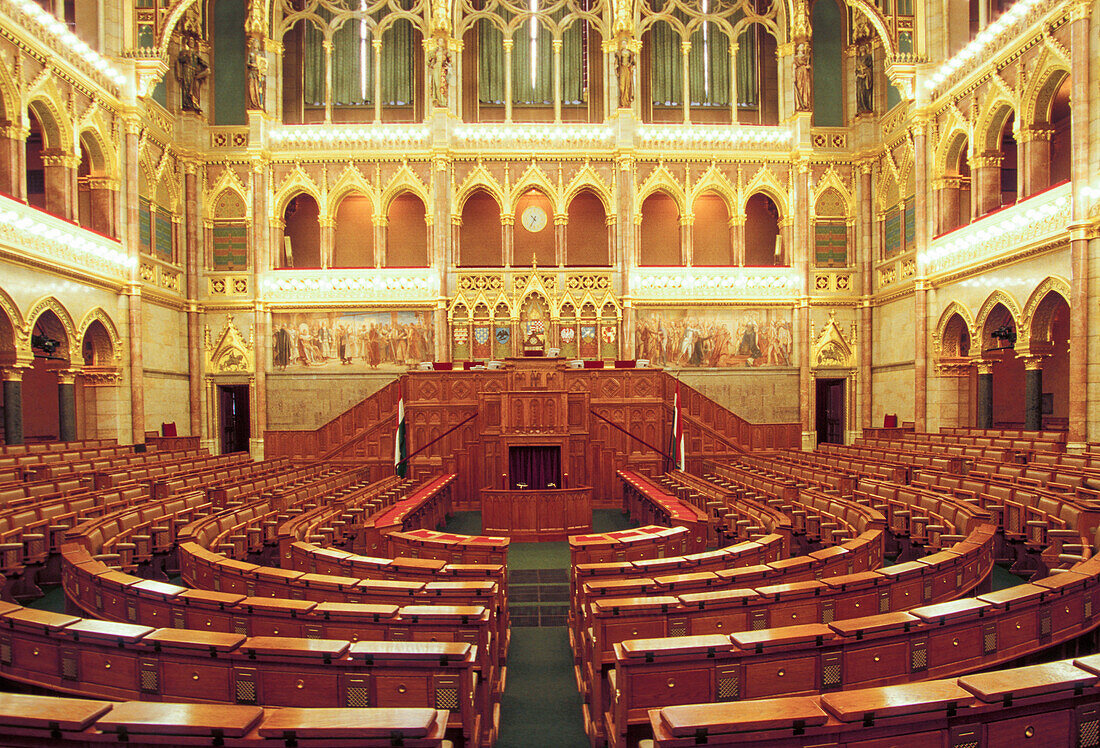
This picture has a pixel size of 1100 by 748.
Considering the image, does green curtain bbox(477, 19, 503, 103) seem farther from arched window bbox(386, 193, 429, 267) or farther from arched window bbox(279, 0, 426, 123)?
arched window bbox(386, 193, 429, 267)

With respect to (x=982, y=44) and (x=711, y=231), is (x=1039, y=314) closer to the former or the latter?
(x=982, y=44)

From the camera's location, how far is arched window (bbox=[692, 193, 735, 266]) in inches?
946

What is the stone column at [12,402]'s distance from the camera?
48.1 feet

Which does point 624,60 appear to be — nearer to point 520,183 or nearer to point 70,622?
point 520,183

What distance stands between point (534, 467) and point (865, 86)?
17802 mm

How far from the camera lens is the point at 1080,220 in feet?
43.1

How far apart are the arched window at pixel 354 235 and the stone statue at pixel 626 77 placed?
934 cm

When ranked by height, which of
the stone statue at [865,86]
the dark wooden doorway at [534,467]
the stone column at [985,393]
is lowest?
the dark wooden doorway at [534,467]

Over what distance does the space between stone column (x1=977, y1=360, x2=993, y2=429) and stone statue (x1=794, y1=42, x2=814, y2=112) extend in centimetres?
1023

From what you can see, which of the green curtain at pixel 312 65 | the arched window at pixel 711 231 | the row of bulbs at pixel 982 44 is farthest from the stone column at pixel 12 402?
the row of bulbs at pixel 982 44

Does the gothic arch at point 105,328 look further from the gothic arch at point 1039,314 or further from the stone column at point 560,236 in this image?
the gothic arch at point 1039,314

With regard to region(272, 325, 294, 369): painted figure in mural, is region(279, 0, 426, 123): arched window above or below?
above

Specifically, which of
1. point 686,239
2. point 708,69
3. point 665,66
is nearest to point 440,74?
point 665,66

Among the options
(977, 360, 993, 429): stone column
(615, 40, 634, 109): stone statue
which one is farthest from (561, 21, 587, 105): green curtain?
(977, 360, 993, 429): stone column
